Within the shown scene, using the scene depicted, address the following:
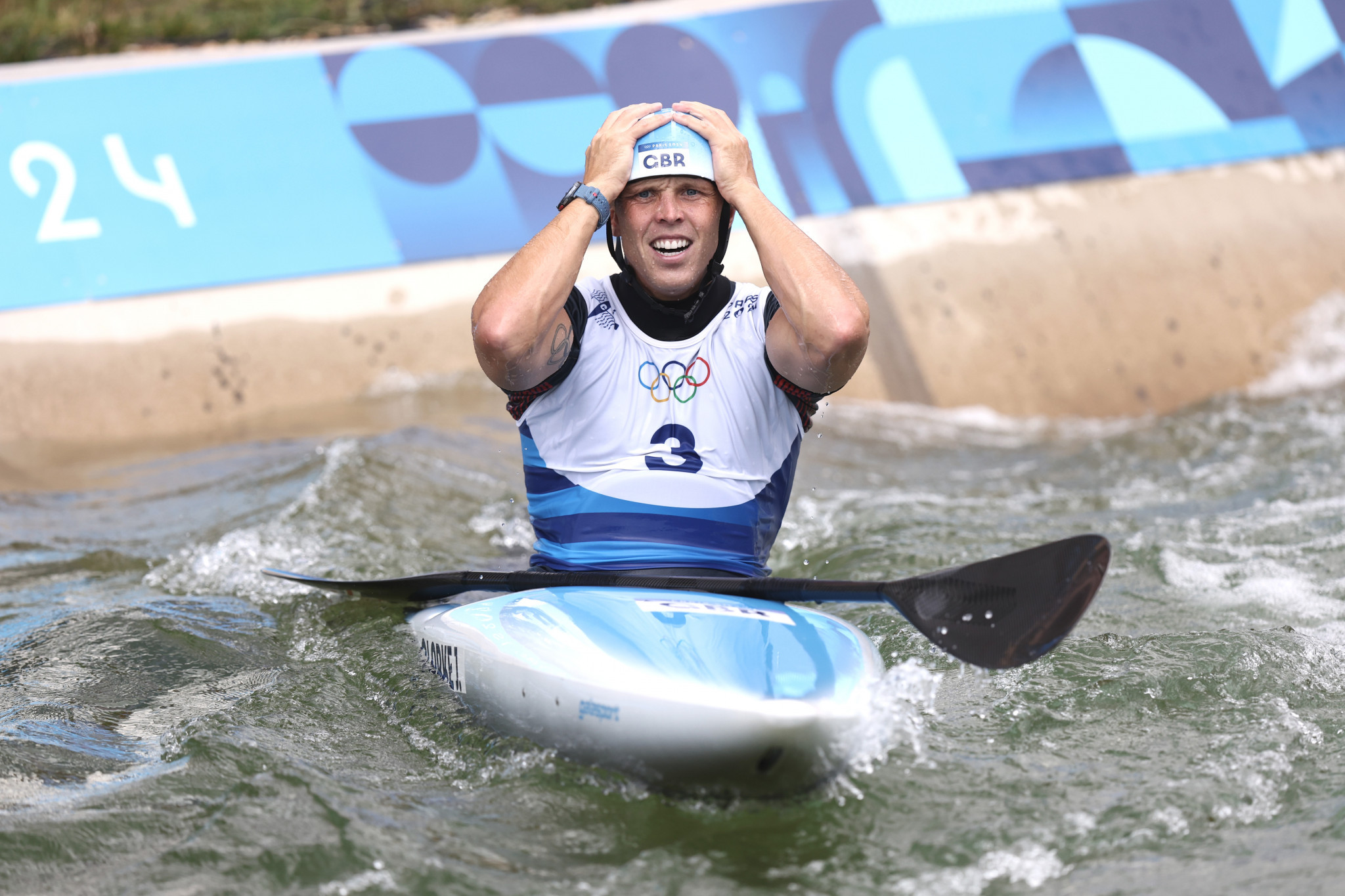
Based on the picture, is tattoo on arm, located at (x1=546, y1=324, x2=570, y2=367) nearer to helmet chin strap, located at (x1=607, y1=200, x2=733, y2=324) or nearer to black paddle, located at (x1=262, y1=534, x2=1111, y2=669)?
helmet chin strap, located at (x1=607, y1=200, x2=733, y2=324)

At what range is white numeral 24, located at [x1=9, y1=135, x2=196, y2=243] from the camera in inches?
252

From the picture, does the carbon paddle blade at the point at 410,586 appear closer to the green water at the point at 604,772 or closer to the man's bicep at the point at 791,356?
the green water at the point at 604,772

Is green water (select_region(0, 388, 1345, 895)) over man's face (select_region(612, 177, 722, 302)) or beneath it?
beneath

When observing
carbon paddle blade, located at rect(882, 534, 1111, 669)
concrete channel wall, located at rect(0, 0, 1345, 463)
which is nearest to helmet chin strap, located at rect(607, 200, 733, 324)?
carbon paddle blade, located at rect(882, 534, 1111, 669)

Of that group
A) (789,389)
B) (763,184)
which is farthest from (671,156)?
(763,184)

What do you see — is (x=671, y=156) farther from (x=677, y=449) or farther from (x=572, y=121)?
(x=572, y=121)

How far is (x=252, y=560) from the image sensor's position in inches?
156

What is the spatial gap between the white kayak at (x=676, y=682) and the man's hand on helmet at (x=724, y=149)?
0.93 metres

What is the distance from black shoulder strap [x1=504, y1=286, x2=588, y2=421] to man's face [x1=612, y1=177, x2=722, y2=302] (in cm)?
18

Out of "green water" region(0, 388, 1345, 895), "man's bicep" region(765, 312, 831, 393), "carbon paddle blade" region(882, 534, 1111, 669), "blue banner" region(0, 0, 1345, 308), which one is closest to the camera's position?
"green water" region(0, 388, 1345, 895)

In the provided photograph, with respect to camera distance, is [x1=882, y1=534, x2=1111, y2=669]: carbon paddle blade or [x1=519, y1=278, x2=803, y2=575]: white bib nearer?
[x1=882, y1=534, x2=1111, y2=669]: carbon paddle blade

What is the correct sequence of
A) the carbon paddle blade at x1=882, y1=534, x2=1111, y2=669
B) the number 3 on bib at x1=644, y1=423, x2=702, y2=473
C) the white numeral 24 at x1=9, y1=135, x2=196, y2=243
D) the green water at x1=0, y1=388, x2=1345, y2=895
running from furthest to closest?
the white numeral 24 at x1=9, y1=135, x2=196, y2=243 < the number 3 on bib at x1=644, y1=423, x2=702, y2=473 < the carbon paddle blade at x1=882, y1=534, x2=1111, y2=669 < the green water at x1=0, y1=388, x2=1345, y2=895

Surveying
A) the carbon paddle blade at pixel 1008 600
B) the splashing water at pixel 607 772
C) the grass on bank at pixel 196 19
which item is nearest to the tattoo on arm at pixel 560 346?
the splashing water at pixel 607 772

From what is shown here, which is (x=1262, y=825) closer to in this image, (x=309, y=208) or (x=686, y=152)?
(x=686, y=152)
